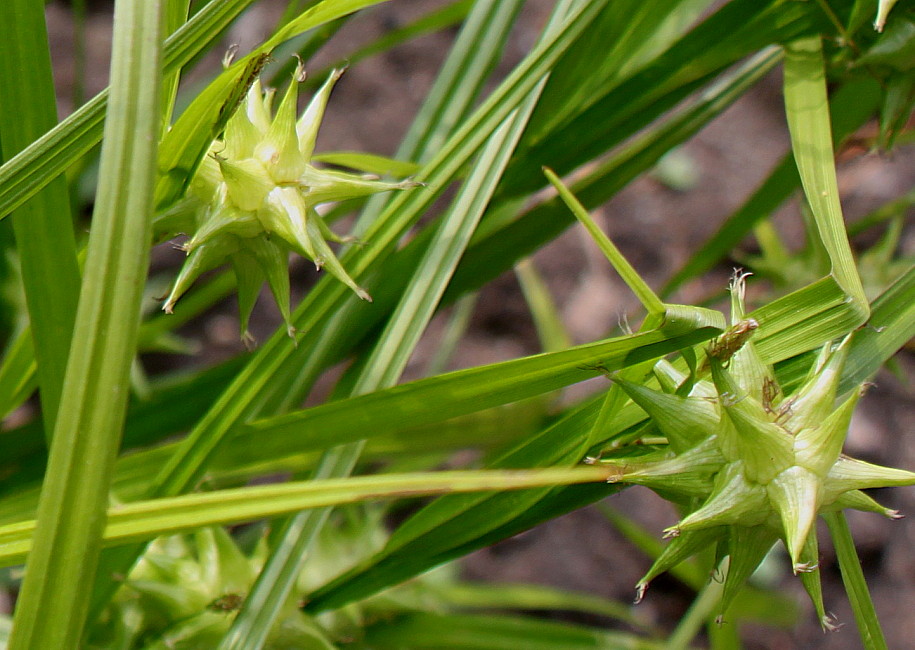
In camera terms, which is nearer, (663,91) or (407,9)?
(663,91)

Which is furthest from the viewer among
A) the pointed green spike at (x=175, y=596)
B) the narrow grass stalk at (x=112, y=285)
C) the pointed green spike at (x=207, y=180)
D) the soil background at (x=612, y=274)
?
the soil background at (x=612, y=274)

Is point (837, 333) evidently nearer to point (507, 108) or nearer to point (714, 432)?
point (714, 432)

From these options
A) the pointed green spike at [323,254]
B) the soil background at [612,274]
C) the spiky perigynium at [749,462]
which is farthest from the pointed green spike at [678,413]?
the soil background at [612,274]

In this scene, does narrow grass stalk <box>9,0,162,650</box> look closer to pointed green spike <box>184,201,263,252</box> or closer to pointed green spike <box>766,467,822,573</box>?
pointed green spike <box>184,201,263,252</box>

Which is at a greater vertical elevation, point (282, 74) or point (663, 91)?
point (282, 74)

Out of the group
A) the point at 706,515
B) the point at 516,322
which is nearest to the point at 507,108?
the point at 706,515

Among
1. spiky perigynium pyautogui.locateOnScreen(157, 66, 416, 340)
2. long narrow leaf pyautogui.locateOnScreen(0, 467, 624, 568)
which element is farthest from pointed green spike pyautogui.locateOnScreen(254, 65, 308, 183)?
long narrow leaf pyautogui.locateOnScreen(0, 467, 624, 568)

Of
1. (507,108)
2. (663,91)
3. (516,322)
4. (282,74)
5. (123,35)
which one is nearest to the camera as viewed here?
(123,35)

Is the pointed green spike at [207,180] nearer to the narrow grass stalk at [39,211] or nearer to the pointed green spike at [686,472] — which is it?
the narrow grass stalk at [39,211]

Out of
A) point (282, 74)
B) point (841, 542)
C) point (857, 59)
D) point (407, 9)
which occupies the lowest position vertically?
point (841, 542)
